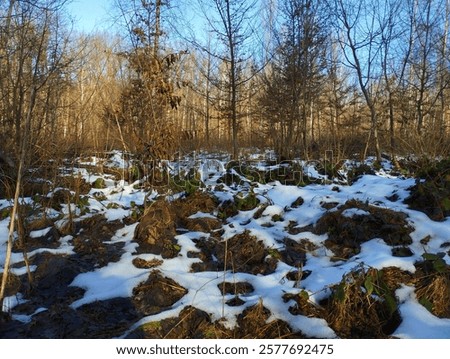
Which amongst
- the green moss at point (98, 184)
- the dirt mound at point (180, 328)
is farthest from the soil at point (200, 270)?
the green moss at point (98, 184)

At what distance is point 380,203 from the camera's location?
4.42 m

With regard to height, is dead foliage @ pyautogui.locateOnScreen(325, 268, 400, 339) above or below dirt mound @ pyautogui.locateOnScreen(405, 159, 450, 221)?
below

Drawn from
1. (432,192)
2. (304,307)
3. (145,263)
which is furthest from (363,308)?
(432,192)

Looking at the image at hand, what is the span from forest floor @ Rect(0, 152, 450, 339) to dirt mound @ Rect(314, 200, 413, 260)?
0.04 feet

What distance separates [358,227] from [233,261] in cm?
140

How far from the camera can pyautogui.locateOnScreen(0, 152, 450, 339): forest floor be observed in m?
2.53

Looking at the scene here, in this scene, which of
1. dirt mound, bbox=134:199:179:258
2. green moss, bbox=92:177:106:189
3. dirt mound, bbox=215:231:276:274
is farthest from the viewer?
green moss, bbox=92:177:106:189

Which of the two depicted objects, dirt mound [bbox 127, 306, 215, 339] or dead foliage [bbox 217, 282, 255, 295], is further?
dead foliage [bbox 217, 282, 255, 295]

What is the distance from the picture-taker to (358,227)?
3828 mm

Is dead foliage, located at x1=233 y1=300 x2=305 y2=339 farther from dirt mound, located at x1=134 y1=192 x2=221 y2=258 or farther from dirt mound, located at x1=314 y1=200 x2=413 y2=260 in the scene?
dirt mound, located at x1=134 y1=192 x2=221 y2=258

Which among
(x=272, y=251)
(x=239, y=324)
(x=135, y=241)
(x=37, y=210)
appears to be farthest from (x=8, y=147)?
(x=239, y=324)

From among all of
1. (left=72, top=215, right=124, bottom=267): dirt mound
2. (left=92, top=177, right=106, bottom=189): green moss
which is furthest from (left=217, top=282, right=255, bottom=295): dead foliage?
(left=92, top=177, right=106, bottom=189): green moss

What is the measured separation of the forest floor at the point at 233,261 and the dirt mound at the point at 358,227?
14mm

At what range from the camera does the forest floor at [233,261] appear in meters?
2.53
